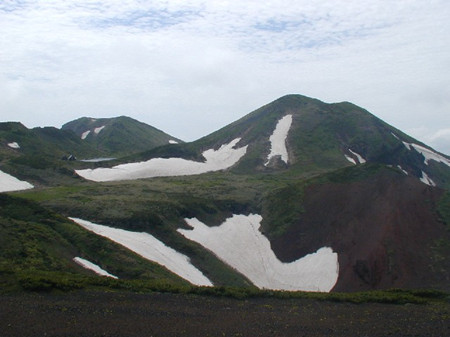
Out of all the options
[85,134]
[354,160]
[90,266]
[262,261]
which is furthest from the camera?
[85,134]

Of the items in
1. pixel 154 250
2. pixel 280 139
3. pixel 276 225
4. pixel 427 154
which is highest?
pixel 427 154

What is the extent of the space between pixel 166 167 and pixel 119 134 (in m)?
71.3

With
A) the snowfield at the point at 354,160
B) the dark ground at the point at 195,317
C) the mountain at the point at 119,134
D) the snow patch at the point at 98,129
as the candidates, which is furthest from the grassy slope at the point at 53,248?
the snow patch at the point at 98,129

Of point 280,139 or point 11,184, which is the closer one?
point 11,184

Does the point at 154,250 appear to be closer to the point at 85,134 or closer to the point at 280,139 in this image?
the point at 280,139

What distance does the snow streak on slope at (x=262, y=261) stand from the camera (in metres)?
41.1

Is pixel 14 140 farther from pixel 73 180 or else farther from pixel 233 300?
pixel 233 300

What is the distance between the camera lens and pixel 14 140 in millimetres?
94500

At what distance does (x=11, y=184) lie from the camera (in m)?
58.6

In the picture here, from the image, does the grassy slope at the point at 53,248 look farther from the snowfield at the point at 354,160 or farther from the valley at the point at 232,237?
the snowfield at the point at 354,160

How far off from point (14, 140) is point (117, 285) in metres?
78.2

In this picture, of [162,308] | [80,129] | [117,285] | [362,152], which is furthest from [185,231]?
[80,129]

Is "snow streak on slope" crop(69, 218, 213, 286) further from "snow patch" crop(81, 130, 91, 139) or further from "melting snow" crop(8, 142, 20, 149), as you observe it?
"snow patch" crop(81, 130, 91, 139)

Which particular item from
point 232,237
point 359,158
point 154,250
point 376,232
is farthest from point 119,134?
point 376,232
